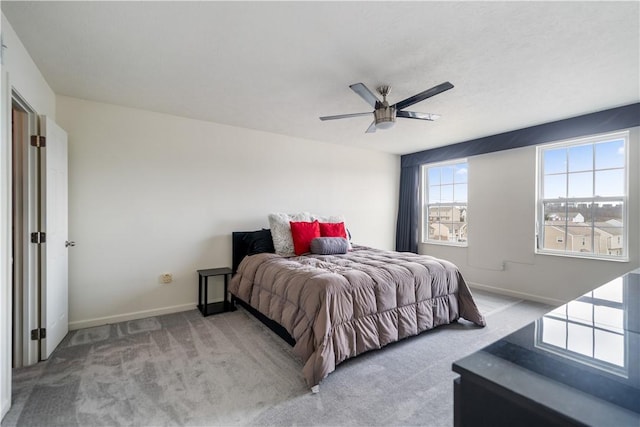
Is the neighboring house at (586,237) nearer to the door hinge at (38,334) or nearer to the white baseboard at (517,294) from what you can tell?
the white baseboard at (517,294)

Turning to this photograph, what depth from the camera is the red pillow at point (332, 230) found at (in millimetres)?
3822

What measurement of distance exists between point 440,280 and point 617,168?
2607mm

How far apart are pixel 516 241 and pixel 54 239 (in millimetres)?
5271

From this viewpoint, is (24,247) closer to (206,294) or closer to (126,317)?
(126,317)

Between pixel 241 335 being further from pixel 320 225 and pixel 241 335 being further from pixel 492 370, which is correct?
pixel 492 370

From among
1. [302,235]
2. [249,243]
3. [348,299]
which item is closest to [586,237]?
[348,299]

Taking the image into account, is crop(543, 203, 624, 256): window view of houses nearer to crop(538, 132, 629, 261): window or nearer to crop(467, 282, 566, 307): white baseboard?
crop(538, 132, 629, 261): window

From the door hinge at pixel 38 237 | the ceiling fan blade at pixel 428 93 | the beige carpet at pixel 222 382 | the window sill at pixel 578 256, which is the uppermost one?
→ the ceiling fan blade at pixel 428 93

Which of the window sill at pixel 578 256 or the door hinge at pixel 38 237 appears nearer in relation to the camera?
the door hinge at pixel 38 237

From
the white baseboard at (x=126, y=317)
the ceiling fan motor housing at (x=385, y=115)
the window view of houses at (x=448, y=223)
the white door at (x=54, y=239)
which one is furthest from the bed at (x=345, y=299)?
the window view of houses at (x=448, y=223)

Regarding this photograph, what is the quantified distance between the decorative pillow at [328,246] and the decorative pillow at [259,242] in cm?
52

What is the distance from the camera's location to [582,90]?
2.77 m

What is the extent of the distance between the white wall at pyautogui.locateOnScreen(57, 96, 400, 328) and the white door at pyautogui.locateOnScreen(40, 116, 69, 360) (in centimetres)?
29

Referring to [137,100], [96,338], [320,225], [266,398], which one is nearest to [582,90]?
[320,225]
